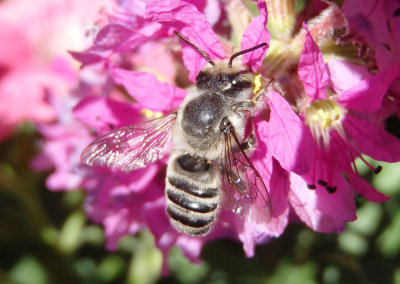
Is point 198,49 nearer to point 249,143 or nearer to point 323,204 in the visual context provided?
point 249,143

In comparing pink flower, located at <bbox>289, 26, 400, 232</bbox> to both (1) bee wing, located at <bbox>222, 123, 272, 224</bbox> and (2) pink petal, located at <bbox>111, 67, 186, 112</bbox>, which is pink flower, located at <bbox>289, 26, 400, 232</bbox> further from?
(2) pink petal, located at <bbox>111, 67, 186, 112</bbox>

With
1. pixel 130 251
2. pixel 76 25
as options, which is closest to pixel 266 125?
pixel 130 251

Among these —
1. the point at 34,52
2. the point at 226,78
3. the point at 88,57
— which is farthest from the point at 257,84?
Result: the point at 34,52

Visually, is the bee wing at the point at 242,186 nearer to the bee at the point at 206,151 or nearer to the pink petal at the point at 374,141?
the bee at the point at 206,151

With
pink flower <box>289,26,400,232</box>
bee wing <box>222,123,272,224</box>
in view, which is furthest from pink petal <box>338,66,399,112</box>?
bee wing <box>222,123,272,224</box>

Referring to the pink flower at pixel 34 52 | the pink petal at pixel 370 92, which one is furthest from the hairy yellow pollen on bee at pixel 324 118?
the pink flower at pixel 34 52

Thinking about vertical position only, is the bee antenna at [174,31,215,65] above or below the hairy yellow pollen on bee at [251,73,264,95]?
above
